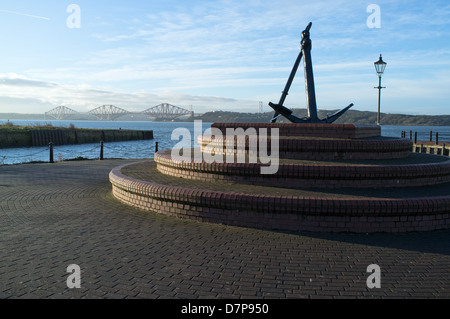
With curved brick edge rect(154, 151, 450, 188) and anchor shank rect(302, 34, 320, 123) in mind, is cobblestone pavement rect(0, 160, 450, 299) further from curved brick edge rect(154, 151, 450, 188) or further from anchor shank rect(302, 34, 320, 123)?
anchor shank rect(302, 34, 320, 123)

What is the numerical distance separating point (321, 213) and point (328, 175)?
1365mm

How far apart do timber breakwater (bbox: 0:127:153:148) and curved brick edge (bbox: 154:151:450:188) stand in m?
44.9

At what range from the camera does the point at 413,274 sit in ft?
13.6

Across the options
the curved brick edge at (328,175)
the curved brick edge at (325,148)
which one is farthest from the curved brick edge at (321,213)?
the curved brick edge at (325,148)

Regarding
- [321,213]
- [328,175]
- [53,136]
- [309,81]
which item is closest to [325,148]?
[328,175]

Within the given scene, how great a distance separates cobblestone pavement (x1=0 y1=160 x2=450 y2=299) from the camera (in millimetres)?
3725

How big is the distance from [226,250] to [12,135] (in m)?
53.7

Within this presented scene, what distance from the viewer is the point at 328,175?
6816 mm

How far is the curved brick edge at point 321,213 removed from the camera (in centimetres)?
560

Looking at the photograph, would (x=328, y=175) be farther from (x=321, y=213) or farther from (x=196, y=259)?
(x=196, y=259)

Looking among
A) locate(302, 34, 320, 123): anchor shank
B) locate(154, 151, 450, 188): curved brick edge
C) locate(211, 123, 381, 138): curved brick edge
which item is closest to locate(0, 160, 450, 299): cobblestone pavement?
locate(154, 151, 450, 188): curved brick edge

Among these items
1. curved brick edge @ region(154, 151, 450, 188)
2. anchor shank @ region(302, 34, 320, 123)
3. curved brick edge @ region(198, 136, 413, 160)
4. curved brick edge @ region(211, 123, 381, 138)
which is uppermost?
anchor shank @ region(302, 34, 320, 123)
